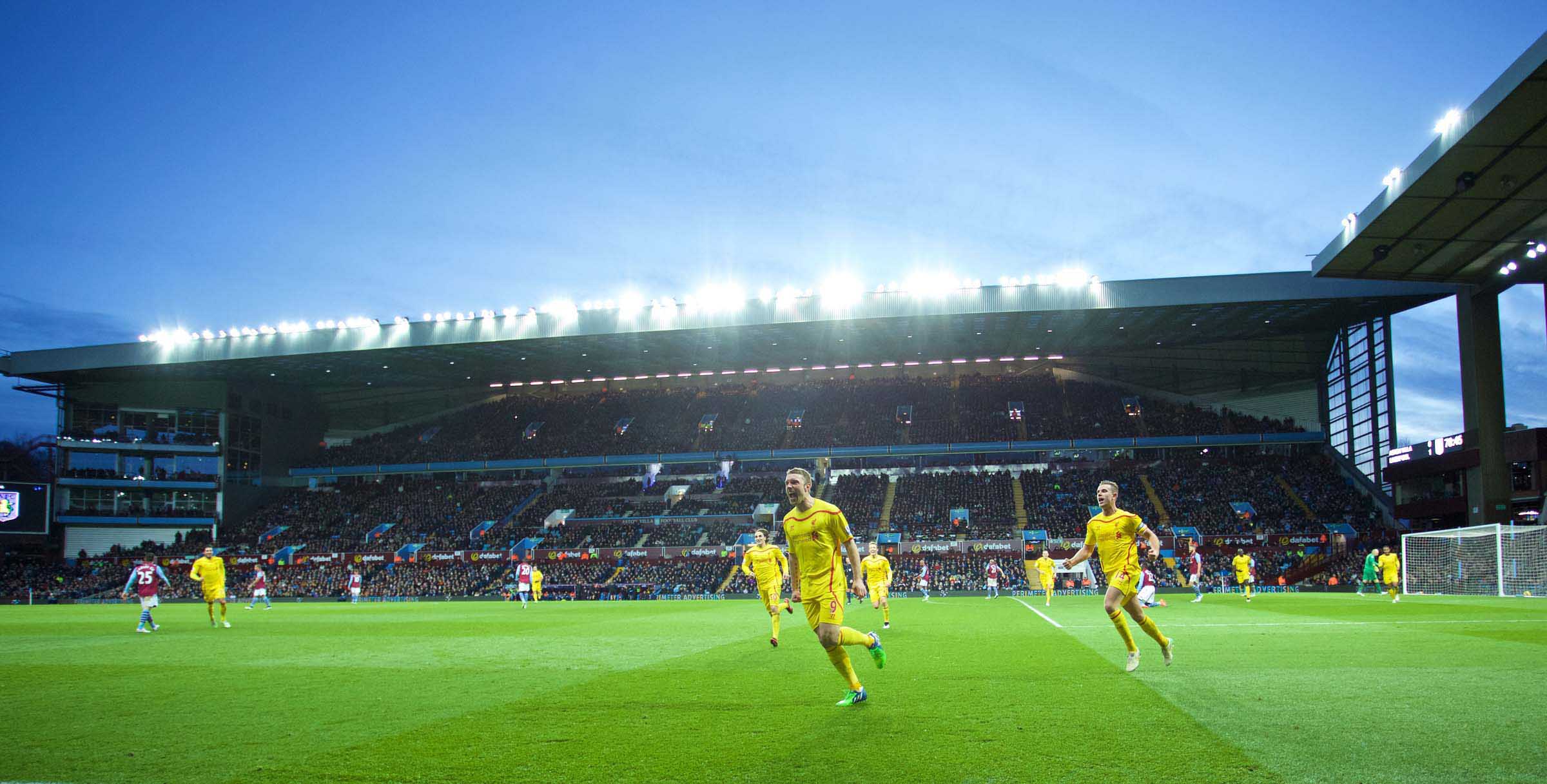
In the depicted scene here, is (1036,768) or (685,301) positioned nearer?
(1036,768)

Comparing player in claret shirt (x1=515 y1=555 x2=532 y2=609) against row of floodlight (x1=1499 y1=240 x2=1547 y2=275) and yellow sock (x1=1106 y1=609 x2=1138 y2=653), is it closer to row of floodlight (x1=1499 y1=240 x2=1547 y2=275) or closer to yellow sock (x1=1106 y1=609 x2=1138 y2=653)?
yellow sock (x1=1106 y1=609 x2=1138 y2=653)

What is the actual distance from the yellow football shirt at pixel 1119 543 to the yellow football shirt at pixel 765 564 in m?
7.22

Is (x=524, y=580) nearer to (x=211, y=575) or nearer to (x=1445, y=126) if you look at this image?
(x=211, y=575)

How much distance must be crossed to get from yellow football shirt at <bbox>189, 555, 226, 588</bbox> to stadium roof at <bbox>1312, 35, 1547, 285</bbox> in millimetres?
32270

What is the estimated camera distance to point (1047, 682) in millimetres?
10125

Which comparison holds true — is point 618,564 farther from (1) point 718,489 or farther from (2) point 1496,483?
(2) point 1496,483

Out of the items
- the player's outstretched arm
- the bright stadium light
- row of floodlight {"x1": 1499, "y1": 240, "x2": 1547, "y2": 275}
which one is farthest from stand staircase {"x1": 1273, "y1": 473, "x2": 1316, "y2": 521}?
the player's outstretched arm

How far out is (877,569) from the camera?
68.3ft

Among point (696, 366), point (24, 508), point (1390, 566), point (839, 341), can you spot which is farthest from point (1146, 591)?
point (24, 508)

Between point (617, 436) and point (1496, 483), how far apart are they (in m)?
48.6

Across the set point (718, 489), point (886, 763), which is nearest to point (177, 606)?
point (718, 489)

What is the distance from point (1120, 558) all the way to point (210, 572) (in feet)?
66.2

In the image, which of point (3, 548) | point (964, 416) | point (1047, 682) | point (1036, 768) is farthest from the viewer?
point (964, 416)

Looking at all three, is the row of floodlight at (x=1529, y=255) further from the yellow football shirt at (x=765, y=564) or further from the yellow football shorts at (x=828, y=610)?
the yellow football shorts at (x=828, y=610)
